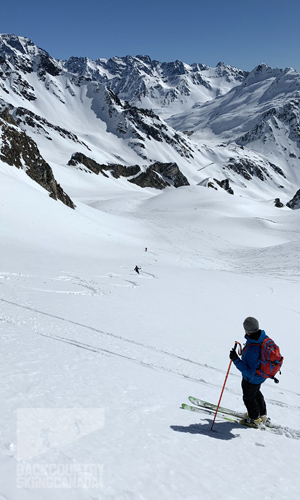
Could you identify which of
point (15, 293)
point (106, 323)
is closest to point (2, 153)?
point (15, 293)

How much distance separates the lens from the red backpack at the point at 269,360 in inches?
209

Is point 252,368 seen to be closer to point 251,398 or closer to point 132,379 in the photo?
point 251,398

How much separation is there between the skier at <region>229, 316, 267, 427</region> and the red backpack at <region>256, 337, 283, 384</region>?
0.26 feet

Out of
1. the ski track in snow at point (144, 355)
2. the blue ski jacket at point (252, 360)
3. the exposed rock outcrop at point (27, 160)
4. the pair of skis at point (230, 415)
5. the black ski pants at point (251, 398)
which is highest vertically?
the exposed rock outcrop at point (27, 160)

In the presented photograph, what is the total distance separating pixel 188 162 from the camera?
7180 inches

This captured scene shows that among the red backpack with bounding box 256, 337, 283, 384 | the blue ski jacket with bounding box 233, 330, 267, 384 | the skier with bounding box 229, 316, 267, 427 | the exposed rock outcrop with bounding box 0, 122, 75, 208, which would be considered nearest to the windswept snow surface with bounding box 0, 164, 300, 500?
the skier with bounding box 229, 316, 267, 427

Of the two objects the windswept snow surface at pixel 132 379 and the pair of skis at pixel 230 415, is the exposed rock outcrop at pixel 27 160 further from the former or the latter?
the pair of skis at pixel 230 415

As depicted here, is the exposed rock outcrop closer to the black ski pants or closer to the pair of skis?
the pair of skis

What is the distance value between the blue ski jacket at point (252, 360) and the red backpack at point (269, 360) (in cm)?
7

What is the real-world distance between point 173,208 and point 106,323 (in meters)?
66.4

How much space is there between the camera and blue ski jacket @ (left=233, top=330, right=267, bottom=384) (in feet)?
17.9

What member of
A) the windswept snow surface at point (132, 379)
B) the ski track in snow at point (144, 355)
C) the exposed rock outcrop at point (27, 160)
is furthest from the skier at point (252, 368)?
the exposed rock outcrop at point (27, 160)

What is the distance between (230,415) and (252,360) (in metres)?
1.20

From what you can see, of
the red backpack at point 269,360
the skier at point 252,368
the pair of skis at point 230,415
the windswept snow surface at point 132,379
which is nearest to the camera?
the windswept snow surface at point 132,379
